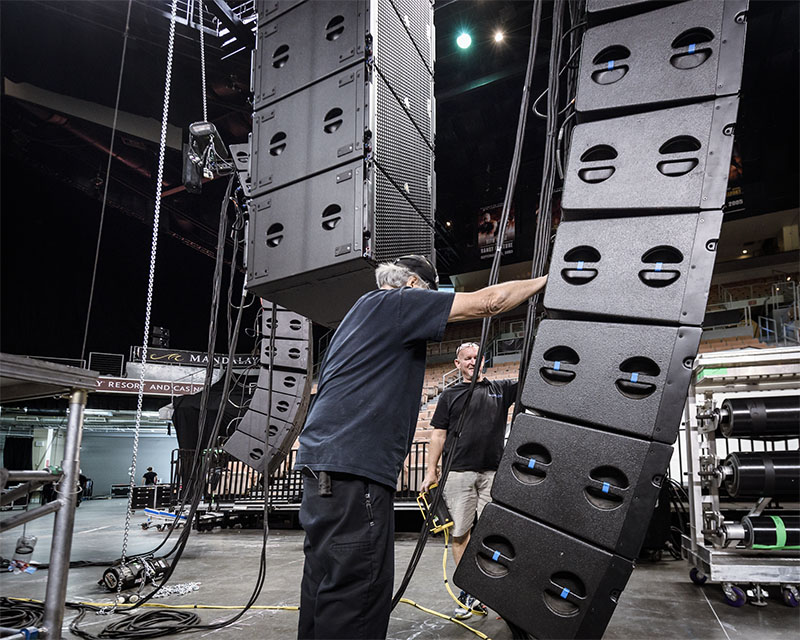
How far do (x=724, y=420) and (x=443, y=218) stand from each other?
12347 mm

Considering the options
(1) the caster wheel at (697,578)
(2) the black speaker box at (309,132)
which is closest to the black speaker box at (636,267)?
(2) the black speaker box at (309,132)

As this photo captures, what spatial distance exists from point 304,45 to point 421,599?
10.9ft

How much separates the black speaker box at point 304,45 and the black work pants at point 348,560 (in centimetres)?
191

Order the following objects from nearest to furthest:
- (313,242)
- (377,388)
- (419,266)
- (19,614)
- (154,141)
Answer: (377,388) → (419,266) → (313,242) → (19,614) → (154,141)

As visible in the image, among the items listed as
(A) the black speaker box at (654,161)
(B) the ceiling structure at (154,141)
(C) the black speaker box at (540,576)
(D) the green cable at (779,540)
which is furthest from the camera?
(B) the ceiling structure at (154,141)

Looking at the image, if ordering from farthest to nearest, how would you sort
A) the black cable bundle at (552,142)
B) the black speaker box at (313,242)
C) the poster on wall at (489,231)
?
1. the poster on wall at (489,231)
2. the black speaker box at (313,242)
3. the black cable bundle at (552,142)

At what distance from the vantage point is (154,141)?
957 cm

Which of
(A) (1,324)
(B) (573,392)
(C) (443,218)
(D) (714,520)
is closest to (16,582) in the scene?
(B) (573,392)

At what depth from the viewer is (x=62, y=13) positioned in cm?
716

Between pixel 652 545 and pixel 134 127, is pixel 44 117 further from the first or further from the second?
pixel 652 545

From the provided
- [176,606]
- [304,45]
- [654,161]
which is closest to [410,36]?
[304,45]

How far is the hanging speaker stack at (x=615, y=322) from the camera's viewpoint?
146 cm

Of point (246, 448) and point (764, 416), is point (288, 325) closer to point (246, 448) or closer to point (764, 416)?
point (246, 448)

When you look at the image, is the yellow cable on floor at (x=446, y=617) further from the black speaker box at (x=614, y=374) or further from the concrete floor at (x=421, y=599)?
the black speaker box at (x=614, y=374)
